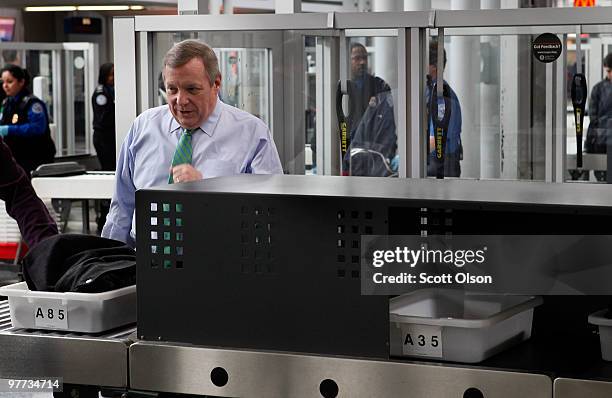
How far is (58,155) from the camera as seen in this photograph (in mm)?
15070

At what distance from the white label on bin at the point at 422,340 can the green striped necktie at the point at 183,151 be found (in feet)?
5.31

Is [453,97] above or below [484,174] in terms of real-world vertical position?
above

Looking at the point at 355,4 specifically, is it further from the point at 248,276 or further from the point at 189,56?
the point at 248,276

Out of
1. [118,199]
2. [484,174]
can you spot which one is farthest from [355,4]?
[118,199]

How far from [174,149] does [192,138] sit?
71mm

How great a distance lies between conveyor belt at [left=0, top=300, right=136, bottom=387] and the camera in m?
2.22

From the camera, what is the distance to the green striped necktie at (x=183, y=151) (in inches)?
140

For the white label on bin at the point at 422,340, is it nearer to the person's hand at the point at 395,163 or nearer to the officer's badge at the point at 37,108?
the person's hand at the point at 395,163

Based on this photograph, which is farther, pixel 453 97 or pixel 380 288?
pixel 453 97

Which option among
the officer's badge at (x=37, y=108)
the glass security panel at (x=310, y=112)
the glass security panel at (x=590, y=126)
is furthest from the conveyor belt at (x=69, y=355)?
the officer's badge at (x=37, y=108)

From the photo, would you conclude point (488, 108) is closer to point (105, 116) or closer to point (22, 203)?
point (22, 203)

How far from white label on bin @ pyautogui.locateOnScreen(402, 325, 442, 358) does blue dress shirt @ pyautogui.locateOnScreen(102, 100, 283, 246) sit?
1513 mm

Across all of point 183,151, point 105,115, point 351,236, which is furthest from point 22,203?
point 105,115

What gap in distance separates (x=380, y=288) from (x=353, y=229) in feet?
0.38
